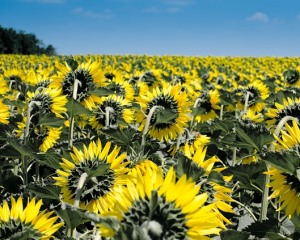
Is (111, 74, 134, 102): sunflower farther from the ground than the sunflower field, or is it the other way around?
(111, 74, 134, 102): sunflower

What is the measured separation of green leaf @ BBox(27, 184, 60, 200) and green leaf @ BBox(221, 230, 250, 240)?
2.14 feet

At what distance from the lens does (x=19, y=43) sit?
52.0 m

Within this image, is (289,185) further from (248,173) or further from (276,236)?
(248,173)

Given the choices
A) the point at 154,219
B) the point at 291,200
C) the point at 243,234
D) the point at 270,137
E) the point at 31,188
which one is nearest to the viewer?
the point at 154,219

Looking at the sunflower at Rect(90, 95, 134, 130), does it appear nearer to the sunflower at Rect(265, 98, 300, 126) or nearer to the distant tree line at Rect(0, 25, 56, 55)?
the sunflower at Rect(265, 98, 300, 126)

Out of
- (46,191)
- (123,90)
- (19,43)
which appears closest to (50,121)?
(46,191)

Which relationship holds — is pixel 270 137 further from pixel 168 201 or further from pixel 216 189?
pixel 168 201

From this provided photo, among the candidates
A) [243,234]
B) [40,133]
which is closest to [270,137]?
[243,234]

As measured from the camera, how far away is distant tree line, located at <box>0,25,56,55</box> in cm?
5122

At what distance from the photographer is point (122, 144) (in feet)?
9.15

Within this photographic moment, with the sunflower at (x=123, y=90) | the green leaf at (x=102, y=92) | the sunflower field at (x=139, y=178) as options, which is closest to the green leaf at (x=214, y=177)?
the sunflower field at (x=139, y=178)

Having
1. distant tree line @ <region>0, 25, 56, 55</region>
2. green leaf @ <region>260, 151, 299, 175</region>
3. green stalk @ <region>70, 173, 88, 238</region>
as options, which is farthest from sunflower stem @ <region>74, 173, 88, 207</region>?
distant tree line @ <region>0, 25, 56, 55</region>

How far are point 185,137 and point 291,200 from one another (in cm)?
172

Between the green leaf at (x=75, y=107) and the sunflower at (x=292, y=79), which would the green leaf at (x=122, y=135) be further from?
the sunflower at (x=292, y=79)
